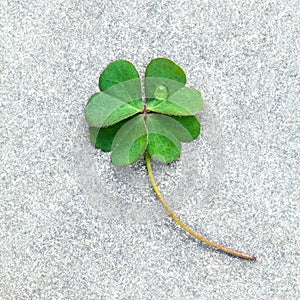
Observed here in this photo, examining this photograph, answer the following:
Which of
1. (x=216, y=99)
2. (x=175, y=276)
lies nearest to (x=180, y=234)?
(x=175, y=276)

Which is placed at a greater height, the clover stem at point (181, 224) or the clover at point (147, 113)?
the clover at point (147, 113)

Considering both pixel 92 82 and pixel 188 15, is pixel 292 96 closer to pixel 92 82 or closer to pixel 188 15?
pixel 188 15

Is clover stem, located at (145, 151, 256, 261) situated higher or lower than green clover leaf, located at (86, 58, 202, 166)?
lower

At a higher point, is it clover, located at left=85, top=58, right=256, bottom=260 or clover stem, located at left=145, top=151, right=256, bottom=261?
clover, located at left=85, top=58, right=256, bottom=260

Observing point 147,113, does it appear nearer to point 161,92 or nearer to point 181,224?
point 161,92

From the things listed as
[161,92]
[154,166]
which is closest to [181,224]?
[154,166]
